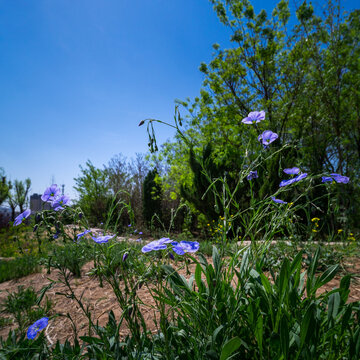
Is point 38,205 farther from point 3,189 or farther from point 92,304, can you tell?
point 92,304

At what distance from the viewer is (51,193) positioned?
1204 millimetres

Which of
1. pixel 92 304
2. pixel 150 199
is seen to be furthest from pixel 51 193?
pixel 150 199

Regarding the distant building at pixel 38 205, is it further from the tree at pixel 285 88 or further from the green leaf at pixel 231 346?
the tree at pixel 285 88

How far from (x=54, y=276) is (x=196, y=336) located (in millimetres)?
3124

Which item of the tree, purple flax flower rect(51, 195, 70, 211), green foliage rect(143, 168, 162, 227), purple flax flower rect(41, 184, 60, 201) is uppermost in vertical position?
the tree

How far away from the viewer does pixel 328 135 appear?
8.90 metres

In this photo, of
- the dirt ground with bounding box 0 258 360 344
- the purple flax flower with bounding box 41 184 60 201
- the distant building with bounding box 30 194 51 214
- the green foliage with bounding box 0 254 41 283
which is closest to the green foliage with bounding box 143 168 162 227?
the distant building with bounding box 30 194 51 214

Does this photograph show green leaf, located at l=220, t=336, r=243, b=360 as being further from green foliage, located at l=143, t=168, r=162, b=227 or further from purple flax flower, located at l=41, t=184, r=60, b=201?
green foliage, located at l=143, t=168, r=162, b=227

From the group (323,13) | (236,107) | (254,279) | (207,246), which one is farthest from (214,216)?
(323,13)

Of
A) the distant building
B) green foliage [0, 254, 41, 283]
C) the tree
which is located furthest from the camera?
the tree

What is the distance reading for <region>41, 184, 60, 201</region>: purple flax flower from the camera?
1.15 metres

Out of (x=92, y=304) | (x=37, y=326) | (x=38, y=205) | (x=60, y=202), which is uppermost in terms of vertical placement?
(x=38, y=205)

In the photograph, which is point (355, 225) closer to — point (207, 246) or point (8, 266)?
point (207, 246)

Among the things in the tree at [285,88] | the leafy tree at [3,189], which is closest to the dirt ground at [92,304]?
the tree at [285,88]
